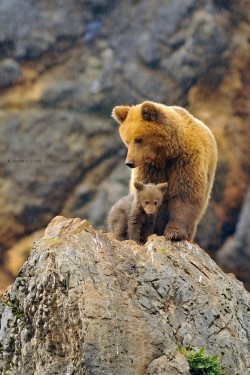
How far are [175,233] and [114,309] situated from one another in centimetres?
163

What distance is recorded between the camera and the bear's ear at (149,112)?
957 centimetres

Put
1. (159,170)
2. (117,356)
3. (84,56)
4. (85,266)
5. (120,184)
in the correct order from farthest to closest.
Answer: (84,56), (120,184), (159,170), (85,266), (117,356)

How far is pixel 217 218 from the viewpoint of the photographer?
2159cm

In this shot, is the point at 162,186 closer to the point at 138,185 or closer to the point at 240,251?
the point at 138,185

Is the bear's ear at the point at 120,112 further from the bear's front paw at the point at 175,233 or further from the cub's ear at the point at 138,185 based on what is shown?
the bear's front paw at the point at 175,233

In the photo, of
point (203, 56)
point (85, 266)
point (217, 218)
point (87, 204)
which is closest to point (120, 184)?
point (87, 204)

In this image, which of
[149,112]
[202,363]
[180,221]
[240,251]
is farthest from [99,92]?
[202,363]

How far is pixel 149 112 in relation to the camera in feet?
31.5

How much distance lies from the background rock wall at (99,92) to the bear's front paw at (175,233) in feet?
38.5

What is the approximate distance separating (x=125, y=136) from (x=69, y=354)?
10.4 ft

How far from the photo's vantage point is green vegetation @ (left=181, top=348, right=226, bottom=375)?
7492 millimetres

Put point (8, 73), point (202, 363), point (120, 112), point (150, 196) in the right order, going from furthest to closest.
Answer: point (8, 73) → point (120, 112) → point (150, 196) → point (202, 363)

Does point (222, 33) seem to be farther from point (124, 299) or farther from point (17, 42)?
point (124, 299)

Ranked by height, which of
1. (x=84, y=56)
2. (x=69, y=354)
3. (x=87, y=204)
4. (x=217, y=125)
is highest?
(x=84, y=56)
